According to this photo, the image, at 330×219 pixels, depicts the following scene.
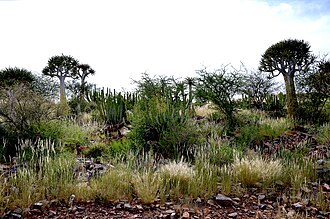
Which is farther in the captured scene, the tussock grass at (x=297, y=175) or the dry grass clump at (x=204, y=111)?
the dry grass clump at (x=204, y=111)

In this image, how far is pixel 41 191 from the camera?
4.27 metres

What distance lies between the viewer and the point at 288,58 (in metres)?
14.1

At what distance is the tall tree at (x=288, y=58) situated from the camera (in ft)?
45.1

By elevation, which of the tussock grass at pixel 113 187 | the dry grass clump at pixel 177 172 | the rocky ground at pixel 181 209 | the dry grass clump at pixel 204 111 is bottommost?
the rocky ground at pixel 181 209

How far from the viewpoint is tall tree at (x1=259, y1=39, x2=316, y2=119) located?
13755 mm

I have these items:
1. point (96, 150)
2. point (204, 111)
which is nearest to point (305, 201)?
point (96, 150)

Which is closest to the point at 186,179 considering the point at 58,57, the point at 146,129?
the point at 146,129

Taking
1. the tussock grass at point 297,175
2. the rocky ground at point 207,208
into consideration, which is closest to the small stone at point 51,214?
the rocky ground at point 207,208

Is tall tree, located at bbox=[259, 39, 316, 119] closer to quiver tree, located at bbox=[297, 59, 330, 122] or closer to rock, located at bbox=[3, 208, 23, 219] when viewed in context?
quiver tree, located at bbox=[297, 59, 330, 122]

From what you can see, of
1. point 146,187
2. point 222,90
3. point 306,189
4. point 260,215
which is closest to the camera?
point 260,215

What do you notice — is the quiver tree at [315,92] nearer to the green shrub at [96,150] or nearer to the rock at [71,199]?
the green shrub at [96,150]

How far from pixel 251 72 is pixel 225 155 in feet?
28.7

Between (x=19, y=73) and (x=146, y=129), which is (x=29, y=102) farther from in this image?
(x=19, y=73)

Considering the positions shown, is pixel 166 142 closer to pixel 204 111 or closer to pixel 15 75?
pixel 204 111
